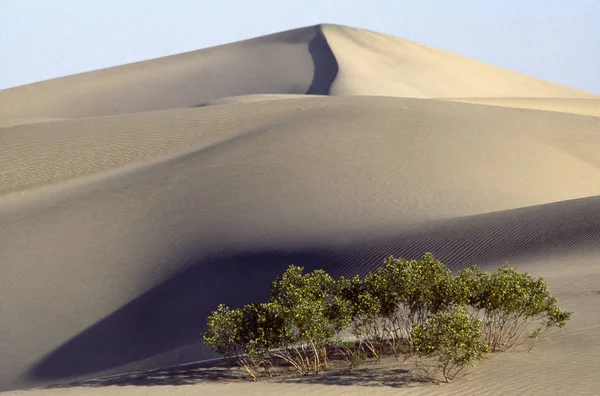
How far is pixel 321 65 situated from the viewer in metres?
68.1

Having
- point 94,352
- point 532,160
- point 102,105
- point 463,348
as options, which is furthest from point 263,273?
point 102,105

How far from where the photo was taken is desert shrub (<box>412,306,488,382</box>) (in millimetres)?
9266

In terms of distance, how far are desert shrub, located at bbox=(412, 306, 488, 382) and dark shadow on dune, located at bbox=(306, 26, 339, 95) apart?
5149 cm

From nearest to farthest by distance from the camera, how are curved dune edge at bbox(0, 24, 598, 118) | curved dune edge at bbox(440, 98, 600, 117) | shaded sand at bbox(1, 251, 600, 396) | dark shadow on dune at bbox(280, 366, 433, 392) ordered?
shaded sand at bbox(1, 251, 600, 396), dark shadow on dune at bbox(280, 366, 433, 392), curved dune edge at bbox(440, 98, 600, 117), curved dune edge at bbox(0, 24, 598, 118)

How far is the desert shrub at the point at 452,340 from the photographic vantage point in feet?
30.4

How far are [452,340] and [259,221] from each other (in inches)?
479

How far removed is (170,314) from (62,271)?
3.86 metres

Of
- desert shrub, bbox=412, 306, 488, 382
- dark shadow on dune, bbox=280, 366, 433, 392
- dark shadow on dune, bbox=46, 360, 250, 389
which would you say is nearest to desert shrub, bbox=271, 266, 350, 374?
dark shadow on dune, bbox=280, 366, 433, 392

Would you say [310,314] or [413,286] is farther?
[413,286]

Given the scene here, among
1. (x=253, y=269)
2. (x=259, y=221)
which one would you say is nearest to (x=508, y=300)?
(x=253, y=269)

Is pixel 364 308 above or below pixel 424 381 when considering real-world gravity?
above

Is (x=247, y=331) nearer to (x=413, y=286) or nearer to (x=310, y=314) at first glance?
(x=310, y=314)

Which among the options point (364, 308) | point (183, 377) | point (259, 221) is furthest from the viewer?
point (259, 221)

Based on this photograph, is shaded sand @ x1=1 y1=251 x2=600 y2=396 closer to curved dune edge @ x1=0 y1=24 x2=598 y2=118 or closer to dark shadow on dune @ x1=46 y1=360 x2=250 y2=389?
dark shadow on dune @ x1=46 y1=360 x2=250 y2=389
